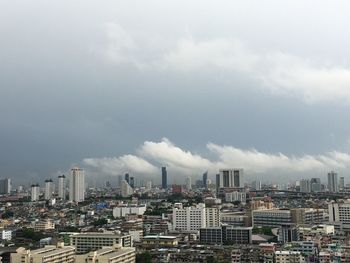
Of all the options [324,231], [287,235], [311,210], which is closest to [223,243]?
[287,235]

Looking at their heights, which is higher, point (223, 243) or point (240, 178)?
point (240, 178)

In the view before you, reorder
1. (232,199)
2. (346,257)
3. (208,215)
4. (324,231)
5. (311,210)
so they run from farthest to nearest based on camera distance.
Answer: (232,199) < (311,210) < (208,215) < (324,231) < (346,257)

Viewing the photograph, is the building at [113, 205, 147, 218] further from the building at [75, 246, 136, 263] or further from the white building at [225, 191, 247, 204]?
the building at [75, 246, 136, 263]

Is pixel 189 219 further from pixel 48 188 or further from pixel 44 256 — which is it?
pixel 48 188

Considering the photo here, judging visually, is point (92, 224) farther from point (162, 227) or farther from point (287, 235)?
point (287, 235)

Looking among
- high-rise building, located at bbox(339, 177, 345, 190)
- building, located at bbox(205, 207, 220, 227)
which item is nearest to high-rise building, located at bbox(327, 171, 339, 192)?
high-rise building, located at bbox(339, 177, 345, 190)

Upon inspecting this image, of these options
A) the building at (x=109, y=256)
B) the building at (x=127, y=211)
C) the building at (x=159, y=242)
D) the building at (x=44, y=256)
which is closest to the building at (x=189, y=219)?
the building at (x=159, y=242)
